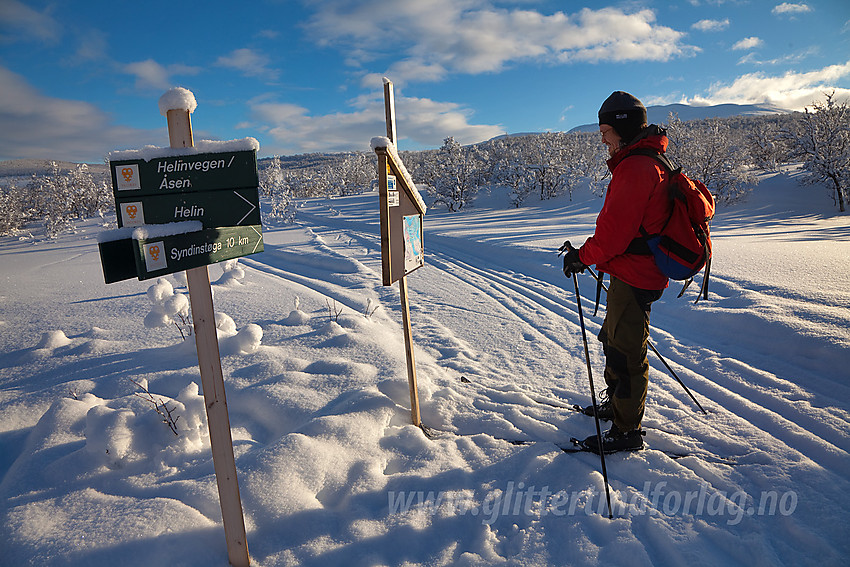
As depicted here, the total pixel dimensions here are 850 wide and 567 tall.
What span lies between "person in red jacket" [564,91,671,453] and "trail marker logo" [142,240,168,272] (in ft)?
7.00

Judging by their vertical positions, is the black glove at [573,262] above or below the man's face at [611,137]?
below

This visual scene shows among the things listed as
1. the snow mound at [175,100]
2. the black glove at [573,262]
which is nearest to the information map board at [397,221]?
the snow mound at [175,100]

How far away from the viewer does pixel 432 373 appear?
3.76m

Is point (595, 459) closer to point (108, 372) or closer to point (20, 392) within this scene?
point (108, 372)

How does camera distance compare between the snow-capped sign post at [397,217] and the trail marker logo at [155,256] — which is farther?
the snow-capped sign post at [397,217]

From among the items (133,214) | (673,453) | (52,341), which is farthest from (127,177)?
(52,341)

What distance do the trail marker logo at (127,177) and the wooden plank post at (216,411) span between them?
0.36 m

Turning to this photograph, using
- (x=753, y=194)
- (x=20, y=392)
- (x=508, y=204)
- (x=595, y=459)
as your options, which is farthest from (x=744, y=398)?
(x=508, y=204)

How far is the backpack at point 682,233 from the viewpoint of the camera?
7.18ft

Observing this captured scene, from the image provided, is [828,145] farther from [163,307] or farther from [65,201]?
[65,201]

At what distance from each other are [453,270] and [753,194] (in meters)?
17.1

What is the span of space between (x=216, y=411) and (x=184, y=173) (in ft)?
3.19

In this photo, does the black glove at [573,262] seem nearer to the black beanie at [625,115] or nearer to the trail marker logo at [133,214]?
the black beanie at [625,115]

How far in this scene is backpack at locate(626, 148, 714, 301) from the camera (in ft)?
7.18
